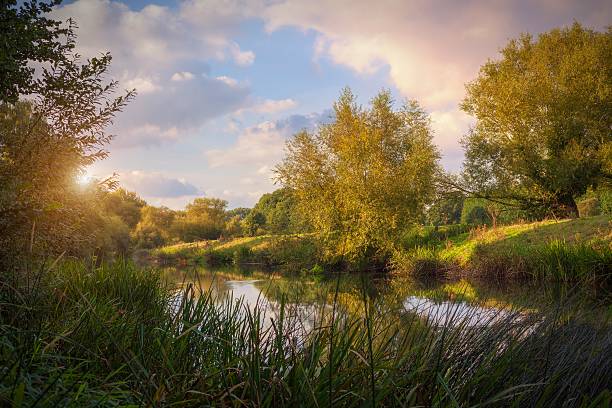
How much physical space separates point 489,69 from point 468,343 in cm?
2755

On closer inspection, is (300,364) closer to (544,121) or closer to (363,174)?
(363,174)

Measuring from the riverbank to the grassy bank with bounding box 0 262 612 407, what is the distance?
6150mm

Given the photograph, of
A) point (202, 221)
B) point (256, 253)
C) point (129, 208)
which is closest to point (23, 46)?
point (256, 253)

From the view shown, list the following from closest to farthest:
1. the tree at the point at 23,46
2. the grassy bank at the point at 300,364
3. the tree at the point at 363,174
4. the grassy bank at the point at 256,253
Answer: the grassy bank at the point at 300,364 → the tree at the point at 23,46 → the tree at the point at 363,174 → the grassy bank at the point at 256,253

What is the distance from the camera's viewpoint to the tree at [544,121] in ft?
73.3

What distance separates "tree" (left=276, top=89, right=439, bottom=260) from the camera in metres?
21.7

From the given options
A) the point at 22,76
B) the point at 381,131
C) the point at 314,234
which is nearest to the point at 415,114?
the point at 381,131

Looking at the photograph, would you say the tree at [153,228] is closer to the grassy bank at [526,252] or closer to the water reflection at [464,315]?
the grassy bank at [526,252]

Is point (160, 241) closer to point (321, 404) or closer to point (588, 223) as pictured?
point (588, 223)

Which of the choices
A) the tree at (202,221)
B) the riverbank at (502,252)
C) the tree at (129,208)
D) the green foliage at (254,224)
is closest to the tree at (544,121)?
the riverbank at (502,252)

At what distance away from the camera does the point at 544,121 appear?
24.0 m

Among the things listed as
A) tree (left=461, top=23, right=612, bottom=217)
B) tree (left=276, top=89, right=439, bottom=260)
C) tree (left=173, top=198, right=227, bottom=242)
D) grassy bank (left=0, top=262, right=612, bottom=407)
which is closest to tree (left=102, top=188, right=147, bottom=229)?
tree (left=173, top=198, right=227, bottom=242)

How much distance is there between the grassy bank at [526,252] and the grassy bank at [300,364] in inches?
404

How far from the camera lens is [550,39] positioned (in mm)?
25828
